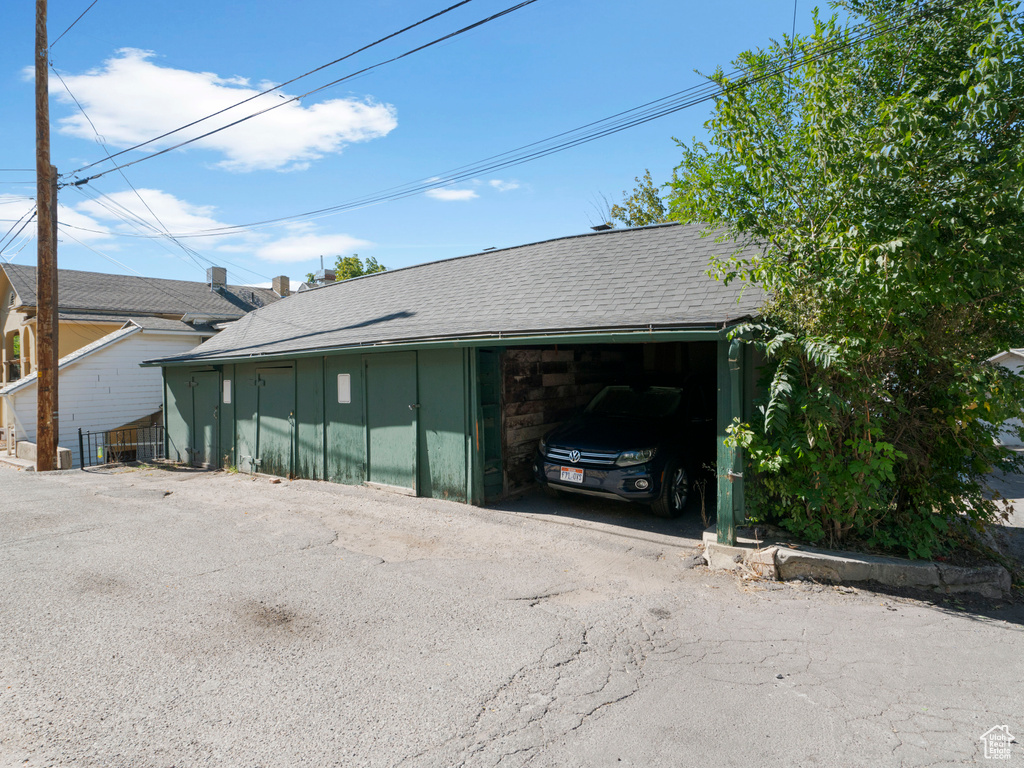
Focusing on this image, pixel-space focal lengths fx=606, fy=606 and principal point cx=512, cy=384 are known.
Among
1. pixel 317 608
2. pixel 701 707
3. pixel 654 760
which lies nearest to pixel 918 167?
pixel 701 707

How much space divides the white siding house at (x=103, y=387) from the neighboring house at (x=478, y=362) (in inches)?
289

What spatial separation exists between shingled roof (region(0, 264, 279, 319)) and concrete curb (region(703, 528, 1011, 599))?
22.3m

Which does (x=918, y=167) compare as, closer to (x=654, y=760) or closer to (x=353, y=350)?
(x=654, y=760)

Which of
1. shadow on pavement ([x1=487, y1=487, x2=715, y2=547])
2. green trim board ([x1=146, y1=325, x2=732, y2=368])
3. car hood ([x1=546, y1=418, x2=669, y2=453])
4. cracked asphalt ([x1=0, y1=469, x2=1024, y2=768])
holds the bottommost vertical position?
cracked asphalt ([x1=0, y1=469, x2=1024, y2=768])

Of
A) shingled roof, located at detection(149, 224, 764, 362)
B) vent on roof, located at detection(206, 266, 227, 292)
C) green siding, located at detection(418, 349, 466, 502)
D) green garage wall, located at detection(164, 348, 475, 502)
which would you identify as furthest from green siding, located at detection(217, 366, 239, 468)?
vent on roof, located at detection(206, 266, 227, 292)

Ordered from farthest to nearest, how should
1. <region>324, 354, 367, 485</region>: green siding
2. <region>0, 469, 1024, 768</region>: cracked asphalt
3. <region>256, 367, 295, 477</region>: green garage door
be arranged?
<region>256, 367, 295, 477</region>: green garage door < <region>324, 354, 367, 485</region>: green siding < <region>0, 469, 1024, 768</region>: cracked asphalt

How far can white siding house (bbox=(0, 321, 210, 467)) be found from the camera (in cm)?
1792

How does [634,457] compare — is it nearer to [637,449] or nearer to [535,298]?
[637,449]

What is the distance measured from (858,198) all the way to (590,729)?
14.5 ft

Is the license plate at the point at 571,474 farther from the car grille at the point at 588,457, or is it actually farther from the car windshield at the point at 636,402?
the car windshield at the point at 636,402

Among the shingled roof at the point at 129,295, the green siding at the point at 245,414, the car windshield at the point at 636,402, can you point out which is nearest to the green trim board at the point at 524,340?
the green siding at the point at 245,414

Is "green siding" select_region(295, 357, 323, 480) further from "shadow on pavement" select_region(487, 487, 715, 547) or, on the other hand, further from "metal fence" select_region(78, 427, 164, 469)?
"metal fence" select_region(78, 427, 164, 469)

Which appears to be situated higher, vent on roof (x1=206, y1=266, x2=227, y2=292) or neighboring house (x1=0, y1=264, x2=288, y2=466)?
vent on roof (x1=206, y1=266, x2=227, y2=292)

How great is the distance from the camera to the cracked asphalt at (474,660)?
3.13 meters
